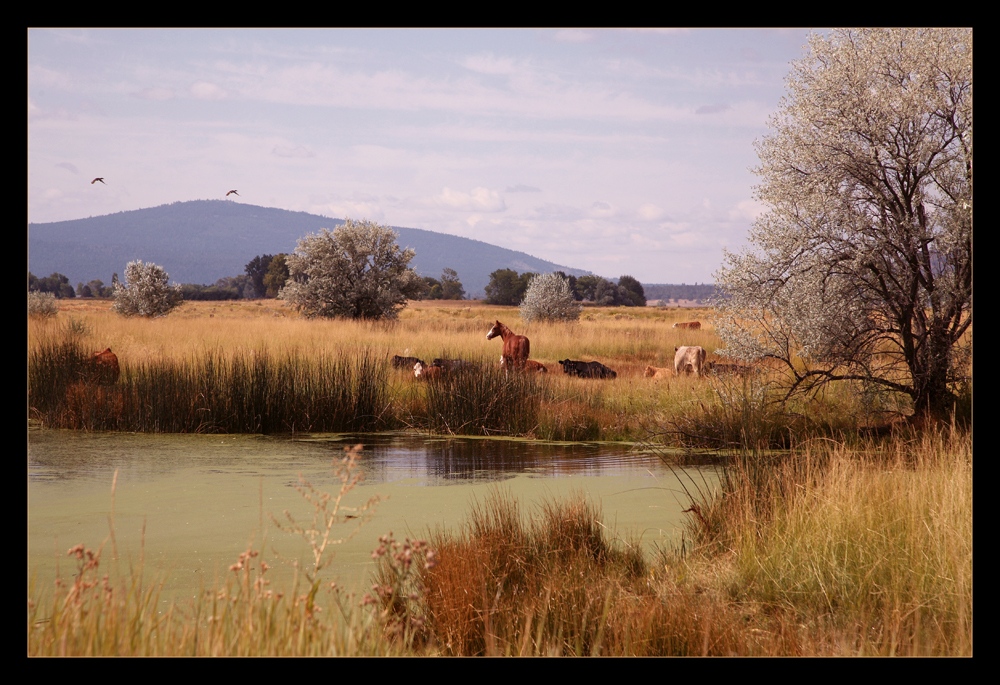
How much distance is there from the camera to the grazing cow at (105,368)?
12281 millimetres

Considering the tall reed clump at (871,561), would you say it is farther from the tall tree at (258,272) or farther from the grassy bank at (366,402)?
the tall tree at (258,272)

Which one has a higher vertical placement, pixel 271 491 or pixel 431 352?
pixel 431 352

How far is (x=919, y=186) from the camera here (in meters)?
9.46

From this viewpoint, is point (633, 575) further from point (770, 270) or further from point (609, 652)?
point (770, 270)

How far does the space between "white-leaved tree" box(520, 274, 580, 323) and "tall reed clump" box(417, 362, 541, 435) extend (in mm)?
18682

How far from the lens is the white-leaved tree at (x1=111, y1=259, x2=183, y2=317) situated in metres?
32.2

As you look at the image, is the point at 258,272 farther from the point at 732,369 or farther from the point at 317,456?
the point at 317,456

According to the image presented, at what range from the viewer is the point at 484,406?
11242mm

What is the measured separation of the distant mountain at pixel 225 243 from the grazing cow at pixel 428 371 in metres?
65.6

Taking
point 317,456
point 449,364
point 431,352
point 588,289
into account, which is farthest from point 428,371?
point 588,289

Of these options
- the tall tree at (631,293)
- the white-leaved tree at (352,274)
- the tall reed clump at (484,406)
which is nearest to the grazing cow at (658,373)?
the tall reed clump at (484,406)

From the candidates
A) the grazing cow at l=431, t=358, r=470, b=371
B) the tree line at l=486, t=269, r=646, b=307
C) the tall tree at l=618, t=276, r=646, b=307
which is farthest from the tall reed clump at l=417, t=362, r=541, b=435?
the tall tree at l=618, t=276, r=646, b=307

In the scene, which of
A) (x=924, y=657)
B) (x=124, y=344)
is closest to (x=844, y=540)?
(x=924, y=657)

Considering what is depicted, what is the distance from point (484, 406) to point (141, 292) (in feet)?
82.5
